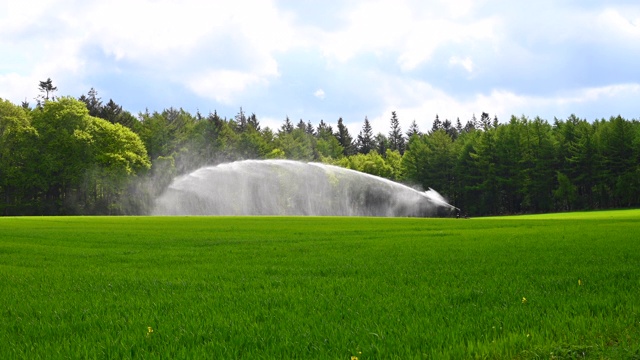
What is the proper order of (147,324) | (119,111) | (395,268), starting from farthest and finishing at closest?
(119,111)
(395,268)
(147,324)

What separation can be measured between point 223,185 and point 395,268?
61473 mm

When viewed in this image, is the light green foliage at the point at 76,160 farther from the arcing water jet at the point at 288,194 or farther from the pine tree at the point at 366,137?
the pine tree at the point at 366,137

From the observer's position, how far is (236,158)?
10775cm

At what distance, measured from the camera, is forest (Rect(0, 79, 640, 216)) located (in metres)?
75.6

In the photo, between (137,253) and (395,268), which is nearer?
(395,268)

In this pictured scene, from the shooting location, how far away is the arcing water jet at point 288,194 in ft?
236

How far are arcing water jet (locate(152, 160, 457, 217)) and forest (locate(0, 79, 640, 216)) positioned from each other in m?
9.92

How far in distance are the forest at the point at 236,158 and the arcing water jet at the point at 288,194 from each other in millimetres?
9918

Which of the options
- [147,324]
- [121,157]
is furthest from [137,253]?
[121,157]

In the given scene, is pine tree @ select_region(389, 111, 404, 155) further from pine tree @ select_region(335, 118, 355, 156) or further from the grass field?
the grass field

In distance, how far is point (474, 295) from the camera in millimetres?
8195

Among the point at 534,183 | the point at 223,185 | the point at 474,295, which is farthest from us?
the point at 534,183

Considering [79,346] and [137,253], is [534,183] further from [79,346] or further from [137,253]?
[79,346]

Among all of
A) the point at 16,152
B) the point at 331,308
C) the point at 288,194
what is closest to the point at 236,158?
the point at 288,194
